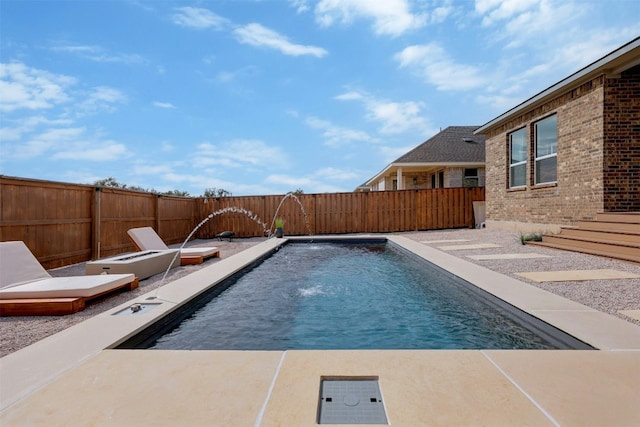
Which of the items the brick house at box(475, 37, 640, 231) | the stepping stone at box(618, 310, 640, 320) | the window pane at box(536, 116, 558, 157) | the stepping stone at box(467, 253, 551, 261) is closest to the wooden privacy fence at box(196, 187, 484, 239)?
the brick house at box(475, 37, 640, 231)

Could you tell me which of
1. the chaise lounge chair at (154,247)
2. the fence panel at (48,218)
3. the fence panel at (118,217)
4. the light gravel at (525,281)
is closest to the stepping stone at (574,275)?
the light gravel at (525,281)

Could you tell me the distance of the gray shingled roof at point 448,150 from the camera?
17.0 m

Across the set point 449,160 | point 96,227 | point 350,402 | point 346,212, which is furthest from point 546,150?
point 96,227

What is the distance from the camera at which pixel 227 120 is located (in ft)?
54.7

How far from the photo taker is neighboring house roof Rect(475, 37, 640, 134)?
6.85m

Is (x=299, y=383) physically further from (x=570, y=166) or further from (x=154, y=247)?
(x=570, y=166)

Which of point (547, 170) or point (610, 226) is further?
point (547, 170)

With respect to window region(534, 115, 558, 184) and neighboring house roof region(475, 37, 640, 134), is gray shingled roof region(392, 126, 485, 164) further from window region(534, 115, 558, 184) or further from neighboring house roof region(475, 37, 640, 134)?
neighboring house roof region(475, 37, 640, 134)

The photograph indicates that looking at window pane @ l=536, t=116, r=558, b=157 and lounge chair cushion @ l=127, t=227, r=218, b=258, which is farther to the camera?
window pane @ l=536, t=116, r=558, b=157

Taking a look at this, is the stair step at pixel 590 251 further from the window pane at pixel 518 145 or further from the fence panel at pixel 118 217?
the fence panel at pixel 118 217

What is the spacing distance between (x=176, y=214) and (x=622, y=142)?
12.7 m

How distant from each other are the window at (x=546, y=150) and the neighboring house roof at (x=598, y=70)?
1.99 feet

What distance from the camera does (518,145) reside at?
11250 millimetres

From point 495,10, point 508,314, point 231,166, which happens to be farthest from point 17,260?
point 231,166
